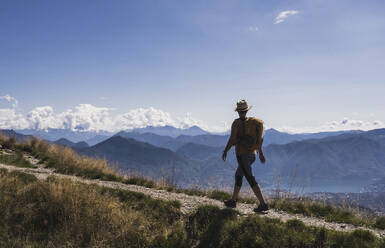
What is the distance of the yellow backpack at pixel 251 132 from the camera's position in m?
8.41

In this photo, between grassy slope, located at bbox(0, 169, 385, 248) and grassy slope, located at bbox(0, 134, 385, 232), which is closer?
grassy slope, located at bbox(0, 169, 385, 248)

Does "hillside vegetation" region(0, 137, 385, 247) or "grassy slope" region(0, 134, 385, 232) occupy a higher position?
"grassy slope" region(0, 134, 385, 232)

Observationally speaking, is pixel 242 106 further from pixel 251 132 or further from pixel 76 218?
pixel 76 218

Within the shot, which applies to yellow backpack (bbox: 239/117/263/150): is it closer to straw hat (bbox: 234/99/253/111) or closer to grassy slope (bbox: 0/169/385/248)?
straw hat (bbox: 234/99/253/111)

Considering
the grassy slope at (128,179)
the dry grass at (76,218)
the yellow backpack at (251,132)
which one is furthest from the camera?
the grassy slope at (128,179)

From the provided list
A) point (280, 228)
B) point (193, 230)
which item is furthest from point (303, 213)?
point (193, 230)

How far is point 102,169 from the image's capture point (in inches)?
625

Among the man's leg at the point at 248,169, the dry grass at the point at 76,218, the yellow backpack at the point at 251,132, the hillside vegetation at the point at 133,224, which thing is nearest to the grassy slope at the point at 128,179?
the hillside vegetation at the point at 133,224

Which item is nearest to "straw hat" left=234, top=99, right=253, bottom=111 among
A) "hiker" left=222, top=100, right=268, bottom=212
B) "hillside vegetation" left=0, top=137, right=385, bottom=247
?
"hiker" left=222, top=100, right=268, bottom=212

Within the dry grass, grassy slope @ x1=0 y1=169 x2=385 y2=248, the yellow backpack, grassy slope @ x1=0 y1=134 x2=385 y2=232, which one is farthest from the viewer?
grassy slope @ x1=0 y1=134 x2=385 y2=232

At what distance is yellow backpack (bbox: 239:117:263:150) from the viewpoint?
331 inches

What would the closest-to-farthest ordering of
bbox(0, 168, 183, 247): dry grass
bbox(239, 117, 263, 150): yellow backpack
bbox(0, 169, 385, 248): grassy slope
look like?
bbox(0, 169, 385, 248): grassy slope
bbox(0, 168, 183, 247): dry grass
bbox(239, 117, 263, 150): yellow backpack

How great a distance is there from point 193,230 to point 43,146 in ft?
61.9

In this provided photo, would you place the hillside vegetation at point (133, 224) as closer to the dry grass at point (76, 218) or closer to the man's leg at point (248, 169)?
the dry grass at point (76, 218)
